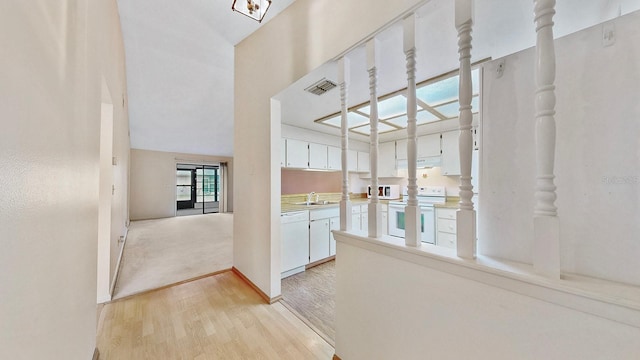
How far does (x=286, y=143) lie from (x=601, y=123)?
3.05 meters

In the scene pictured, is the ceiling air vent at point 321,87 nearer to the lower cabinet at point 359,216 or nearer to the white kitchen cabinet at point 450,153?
the lower cabinet at point 359,216

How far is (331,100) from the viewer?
8.18ft

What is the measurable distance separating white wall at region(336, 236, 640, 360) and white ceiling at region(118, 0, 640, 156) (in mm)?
1253

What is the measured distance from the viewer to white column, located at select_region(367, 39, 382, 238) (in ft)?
4.28

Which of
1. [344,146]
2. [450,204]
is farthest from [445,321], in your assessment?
[450,204]

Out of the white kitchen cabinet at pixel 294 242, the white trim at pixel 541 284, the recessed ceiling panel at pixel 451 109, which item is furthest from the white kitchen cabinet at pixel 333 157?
the white trim at pixel 541 284

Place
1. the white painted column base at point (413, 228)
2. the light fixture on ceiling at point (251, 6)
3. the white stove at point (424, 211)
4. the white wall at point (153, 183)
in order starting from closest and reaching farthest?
the white painted column base at point (413, 228)
the light fixture on ceiling at point (251, 6)
the white stove at point (424, 211)
the white wall at point (153, 183)

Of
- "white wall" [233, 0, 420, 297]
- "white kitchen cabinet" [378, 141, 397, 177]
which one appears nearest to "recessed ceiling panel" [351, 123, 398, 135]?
"white kitchen cabinet" [378, 141, 397, 177]

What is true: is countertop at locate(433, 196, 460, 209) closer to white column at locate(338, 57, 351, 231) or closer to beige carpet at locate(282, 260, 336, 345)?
beige carpet at locate(282, 260, 336, 345)

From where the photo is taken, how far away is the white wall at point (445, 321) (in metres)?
0.64

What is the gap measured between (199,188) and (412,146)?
915 cm

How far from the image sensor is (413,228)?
3.60 ft

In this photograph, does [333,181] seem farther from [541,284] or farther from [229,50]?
[541,284]

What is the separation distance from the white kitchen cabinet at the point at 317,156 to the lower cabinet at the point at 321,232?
0.85m
